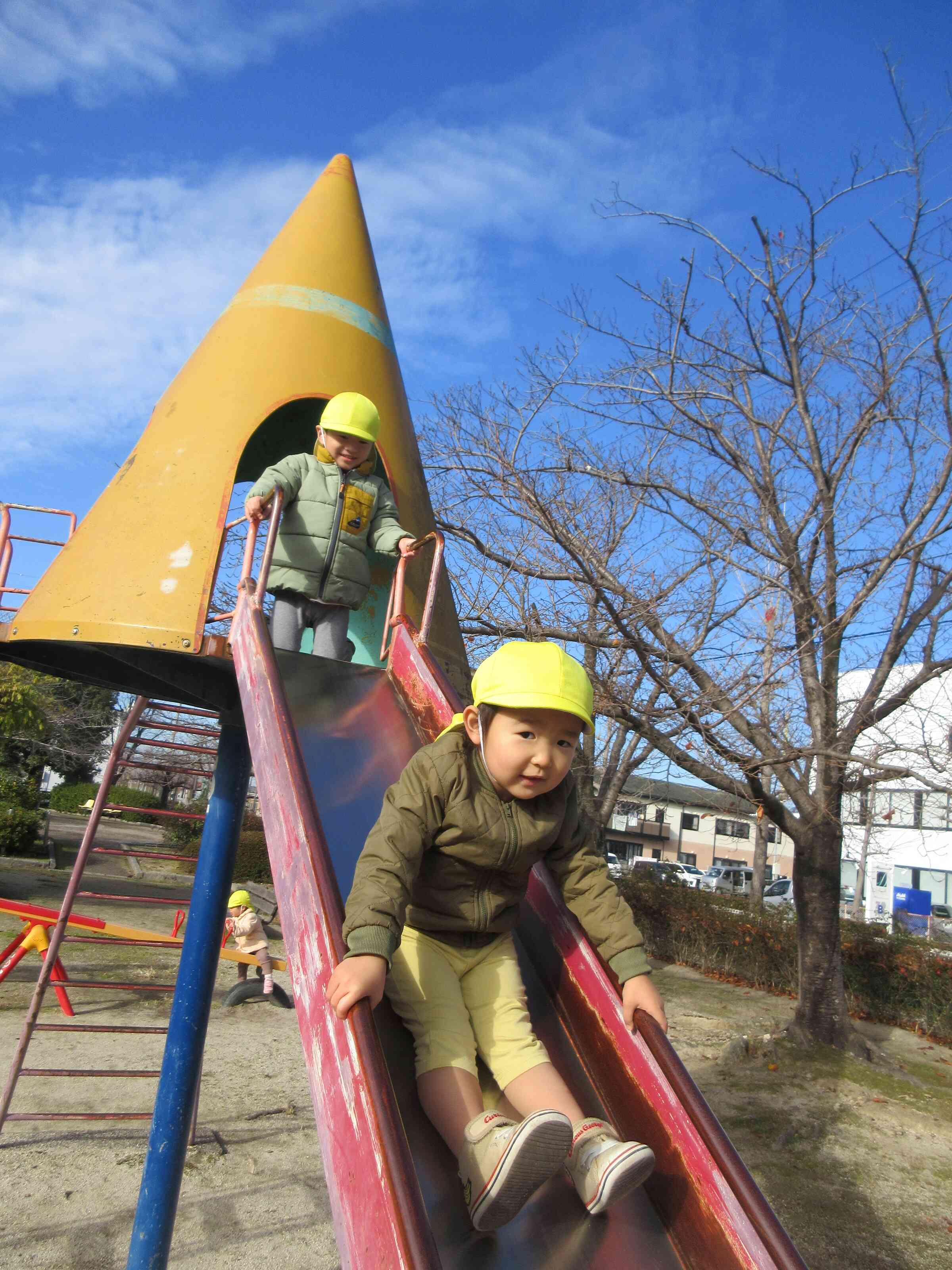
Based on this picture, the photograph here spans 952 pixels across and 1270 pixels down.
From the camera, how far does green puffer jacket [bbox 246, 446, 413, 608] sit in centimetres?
431

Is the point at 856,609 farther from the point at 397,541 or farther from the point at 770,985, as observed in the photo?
the point at 770,985

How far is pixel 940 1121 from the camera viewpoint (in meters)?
7.49

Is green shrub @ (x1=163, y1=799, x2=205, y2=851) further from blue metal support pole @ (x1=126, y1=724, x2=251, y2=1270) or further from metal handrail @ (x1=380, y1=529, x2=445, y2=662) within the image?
metal handrail @ (x1=380, y1=529, x2=445, y2=662)

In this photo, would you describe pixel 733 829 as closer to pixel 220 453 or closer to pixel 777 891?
pixel 777 891

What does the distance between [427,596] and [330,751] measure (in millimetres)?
1618

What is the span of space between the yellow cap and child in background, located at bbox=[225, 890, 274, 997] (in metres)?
5.91

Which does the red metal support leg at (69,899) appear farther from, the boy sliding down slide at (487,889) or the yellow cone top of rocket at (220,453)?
the boy sliding down slide at (487,889)

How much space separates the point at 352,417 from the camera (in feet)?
14.2

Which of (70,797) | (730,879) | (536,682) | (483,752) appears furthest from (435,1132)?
(730,879)

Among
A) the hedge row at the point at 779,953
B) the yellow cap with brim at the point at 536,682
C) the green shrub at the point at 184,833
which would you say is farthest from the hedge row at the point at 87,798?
the yellow cap with brim at the point at 536,682

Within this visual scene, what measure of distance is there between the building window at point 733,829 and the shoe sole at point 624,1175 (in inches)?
1485

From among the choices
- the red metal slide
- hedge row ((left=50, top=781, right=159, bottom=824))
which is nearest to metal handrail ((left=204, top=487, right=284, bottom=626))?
the red metal slide

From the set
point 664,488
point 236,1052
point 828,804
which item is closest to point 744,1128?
point 828,804

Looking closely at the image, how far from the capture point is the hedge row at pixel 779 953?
37.0ft
